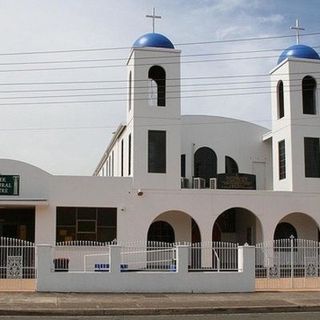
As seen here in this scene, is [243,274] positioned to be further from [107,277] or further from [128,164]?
[128,164]

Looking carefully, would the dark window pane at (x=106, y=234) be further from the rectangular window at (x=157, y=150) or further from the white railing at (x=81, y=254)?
the rectangular window at (x=157, y=150)

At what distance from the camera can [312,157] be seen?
31.0 meters

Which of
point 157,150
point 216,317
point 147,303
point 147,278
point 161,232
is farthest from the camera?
point 161,232

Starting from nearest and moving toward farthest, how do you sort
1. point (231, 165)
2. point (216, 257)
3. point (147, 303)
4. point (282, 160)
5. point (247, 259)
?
point (147, 303), point (247, 259), point (216, 257), point (282, 160), point (231, 165)

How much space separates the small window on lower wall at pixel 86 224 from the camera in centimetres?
2814

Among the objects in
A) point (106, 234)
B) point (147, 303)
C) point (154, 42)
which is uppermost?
point (154, 42)

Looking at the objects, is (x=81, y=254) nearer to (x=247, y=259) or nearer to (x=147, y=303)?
(x=247, y=259)

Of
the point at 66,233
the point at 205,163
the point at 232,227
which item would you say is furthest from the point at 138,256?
the point at 205,163

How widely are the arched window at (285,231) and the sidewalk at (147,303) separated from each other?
11.0 m

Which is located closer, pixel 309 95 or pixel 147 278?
pixel 147 278

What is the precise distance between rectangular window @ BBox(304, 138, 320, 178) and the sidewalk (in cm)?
1082

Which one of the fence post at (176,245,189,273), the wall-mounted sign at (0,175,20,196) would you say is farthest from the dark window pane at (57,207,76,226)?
the fence post at (176,245,189,273)

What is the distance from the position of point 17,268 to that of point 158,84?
40.6 feet

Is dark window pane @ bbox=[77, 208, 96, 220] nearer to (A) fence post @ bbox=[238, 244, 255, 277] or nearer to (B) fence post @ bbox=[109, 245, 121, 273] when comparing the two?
(B) fence post @ bbox=[109, 245, 121, 273]
